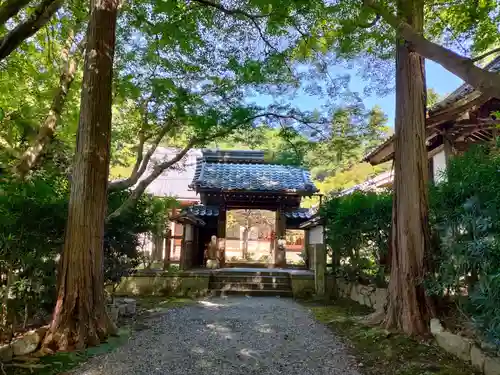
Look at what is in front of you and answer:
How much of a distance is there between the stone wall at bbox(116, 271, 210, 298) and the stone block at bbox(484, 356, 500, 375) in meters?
7.03

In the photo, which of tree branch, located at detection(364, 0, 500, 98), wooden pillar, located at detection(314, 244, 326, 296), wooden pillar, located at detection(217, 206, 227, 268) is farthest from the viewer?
wooden pillar, located at detection(217, 206, 227, 268)

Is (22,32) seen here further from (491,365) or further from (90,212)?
(491,365)

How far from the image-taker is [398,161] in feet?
18.1

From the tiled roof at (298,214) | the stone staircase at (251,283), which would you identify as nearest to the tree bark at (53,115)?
the stone staircase at (251,283)

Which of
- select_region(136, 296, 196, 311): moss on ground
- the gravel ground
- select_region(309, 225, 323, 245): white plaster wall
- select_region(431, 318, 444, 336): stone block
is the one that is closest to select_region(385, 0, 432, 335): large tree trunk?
select_region(431, 318, 444, 336): stone block

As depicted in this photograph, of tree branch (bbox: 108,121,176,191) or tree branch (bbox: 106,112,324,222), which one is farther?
tree branch (bbox: 106,112,324,222)

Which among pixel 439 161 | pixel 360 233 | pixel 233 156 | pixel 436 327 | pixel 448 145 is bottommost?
pixel 436 327

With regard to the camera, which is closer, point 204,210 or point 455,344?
point 455,344

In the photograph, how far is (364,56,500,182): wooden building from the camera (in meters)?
5.95

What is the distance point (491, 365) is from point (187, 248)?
898cm

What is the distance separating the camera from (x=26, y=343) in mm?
4027

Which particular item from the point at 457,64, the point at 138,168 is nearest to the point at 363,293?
the point at 138,168

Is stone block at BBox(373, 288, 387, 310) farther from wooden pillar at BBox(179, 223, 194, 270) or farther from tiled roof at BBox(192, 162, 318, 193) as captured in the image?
tiled roof at BBox(192, 162, 318, 193)

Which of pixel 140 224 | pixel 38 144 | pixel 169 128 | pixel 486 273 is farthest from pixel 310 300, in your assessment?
pixel 38 144
